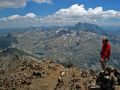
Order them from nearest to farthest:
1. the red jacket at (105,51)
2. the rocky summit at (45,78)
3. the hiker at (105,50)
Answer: the hiker at (105,50) < the red jacket at (105,51) < the rocky summit at (45,78)

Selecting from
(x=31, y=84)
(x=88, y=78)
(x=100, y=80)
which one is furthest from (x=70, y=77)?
(x=100, y=80)

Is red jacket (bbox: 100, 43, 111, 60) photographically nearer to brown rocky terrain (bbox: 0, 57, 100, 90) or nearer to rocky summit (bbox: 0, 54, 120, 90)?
rocky summit (bbox: 0, 54, 120, 90)

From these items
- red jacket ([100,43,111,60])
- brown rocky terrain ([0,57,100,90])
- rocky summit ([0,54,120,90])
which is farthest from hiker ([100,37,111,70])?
brown rocky terrain ([0,57,100,90])

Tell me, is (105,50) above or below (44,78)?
above

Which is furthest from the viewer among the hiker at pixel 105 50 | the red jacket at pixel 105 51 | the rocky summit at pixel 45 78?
the rocky summit at pixel 45 78

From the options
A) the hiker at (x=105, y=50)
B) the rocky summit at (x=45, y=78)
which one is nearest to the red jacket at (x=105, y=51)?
the hiker at (x=105, y=50)

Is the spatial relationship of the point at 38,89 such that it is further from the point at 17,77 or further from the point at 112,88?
the point at 112,88

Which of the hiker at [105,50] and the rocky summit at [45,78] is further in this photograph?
the rocky summit at [45,78]

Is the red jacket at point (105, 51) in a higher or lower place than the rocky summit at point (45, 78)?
higher

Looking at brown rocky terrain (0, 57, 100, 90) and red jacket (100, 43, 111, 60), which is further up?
red jacket (100, 43, 111, 60)

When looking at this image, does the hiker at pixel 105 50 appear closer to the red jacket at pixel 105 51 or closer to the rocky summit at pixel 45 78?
the red jacket at pixel 105 51

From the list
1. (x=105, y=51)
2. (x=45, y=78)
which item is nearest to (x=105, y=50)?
(x=105, y=51)

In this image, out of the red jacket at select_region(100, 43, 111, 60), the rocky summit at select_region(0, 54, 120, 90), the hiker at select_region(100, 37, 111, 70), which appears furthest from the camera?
the rocky summit at select_region(0, 54, 120, 90)

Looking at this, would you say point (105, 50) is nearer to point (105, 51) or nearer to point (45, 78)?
point (105, 51)
